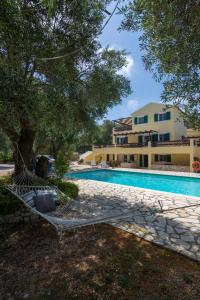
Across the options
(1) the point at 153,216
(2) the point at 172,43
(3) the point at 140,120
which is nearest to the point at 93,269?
(1) the point at 153,216

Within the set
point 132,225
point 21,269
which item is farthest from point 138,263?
point 21,269

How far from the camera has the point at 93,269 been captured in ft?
12.8

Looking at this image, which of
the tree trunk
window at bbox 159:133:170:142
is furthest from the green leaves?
window at bbox 159:133:170:142

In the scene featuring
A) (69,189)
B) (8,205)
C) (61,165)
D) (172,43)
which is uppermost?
(172,43)

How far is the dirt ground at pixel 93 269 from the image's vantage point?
332cm

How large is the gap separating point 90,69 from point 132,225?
6.07 meters

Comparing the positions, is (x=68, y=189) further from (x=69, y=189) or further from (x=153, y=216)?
(x=153, y=216)

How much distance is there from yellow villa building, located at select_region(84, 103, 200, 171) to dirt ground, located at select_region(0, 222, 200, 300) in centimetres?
1676

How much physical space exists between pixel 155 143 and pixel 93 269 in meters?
19.9

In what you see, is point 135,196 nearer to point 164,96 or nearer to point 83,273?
point 164,96

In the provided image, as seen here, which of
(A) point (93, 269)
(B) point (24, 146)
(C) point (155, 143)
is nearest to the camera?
(A) point (93, 269)

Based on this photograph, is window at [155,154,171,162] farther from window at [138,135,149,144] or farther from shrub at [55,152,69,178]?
shrub at [55,152,69,178]

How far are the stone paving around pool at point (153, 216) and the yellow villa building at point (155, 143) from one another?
11790 mm

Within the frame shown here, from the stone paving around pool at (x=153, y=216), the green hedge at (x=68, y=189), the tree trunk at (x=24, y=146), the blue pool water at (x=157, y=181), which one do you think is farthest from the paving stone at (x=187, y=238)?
the blue pool water at (x=157, y=181)
